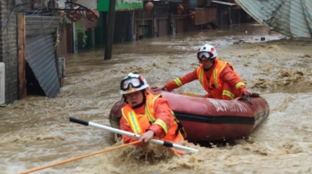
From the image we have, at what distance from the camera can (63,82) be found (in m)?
12.8

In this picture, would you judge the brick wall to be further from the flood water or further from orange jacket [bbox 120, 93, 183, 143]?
orange jacket [bbox 120, 93, 183, 143]

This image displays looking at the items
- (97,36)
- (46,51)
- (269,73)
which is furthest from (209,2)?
(46,51)

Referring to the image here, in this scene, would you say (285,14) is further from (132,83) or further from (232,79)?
(132,83)

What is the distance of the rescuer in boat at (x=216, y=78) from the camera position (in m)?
7.36

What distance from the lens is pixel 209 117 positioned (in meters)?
6.36

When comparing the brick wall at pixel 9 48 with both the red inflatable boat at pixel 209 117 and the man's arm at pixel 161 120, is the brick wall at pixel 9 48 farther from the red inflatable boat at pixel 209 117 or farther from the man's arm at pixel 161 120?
the man's arm at pixel 161 120

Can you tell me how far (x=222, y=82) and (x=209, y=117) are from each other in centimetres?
131

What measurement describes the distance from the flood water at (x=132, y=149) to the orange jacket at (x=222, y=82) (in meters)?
0.66

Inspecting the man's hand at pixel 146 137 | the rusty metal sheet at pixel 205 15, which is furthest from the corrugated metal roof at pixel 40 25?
the rusty metal sheet at pixel 205 15

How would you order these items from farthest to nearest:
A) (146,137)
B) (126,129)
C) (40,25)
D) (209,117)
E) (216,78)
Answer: (40,25) → (216,78) → (209,117) → (126,129) → (146,137)

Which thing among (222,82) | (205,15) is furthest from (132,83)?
(205,15)

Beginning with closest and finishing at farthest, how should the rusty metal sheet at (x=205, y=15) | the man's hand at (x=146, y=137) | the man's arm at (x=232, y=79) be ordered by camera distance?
the man's hand at (x=146, y=137) → the man's arm at (x=232, y=79) → the rusty metal sheet at (x=205, y=15)

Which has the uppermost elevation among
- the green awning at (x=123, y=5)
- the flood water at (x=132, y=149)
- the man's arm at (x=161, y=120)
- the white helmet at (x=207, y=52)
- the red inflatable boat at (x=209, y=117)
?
the green awning at (x=123, y=5)

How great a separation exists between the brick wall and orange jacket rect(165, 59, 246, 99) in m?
3.05
